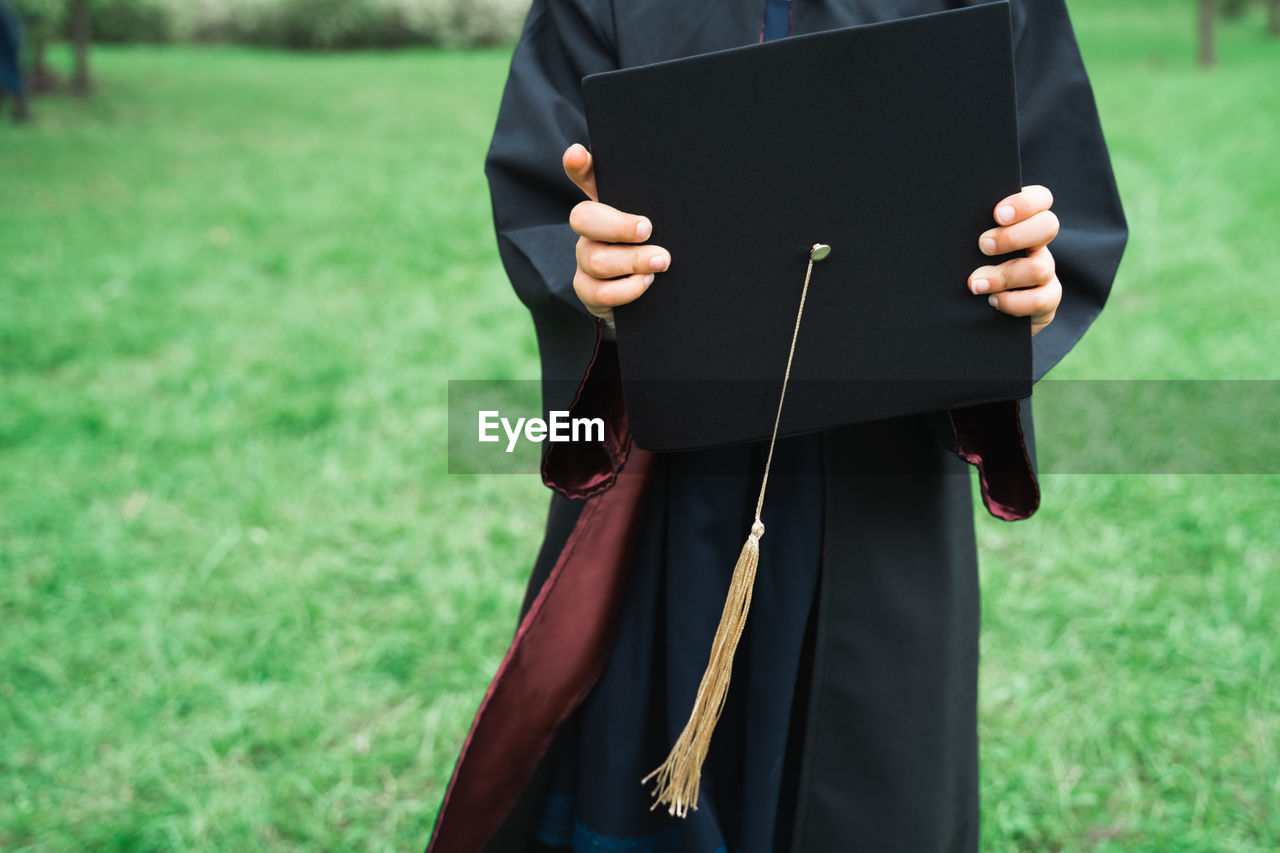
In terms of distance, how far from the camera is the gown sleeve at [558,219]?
1.23m

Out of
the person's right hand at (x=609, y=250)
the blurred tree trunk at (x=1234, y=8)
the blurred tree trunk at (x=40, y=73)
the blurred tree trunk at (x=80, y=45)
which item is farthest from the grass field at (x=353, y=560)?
the blurred tree trunk at (x=1234, y=8)

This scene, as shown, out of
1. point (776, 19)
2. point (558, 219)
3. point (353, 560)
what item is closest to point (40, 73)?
point (353, 560)

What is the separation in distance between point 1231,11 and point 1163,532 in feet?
60.0

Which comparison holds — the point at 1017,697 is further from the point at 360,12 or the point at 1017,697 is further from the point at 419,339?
A: the point at 360,12

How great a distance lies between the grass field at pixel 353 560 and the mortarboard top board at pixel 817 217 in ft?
4.57

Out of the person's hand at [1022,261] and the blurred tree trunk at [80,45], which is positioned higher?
the blurred tree trunk at [80,45]

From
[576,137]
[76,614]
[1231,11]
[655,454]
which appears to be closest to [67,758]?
[76,614]

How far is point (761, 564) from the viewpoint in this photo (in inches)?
54.0

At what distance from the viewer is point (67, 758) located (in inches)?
87.5

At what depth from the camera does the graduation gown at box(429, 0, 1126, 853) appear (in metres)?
1.22

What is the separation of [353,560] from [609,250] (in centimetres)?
214

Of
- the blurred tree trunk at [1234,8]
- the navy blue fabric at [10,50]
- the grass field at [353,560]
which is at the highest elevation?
the blurred tree trunk at [1234,8]

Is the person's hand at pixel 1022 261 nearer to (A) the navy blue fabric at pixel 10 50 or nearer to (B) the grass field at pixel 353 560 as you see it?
(B) the grass field at pixel 353 560

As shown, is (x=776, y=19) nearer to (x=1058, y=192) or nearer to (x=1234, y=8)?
(x=1058, y=192)
